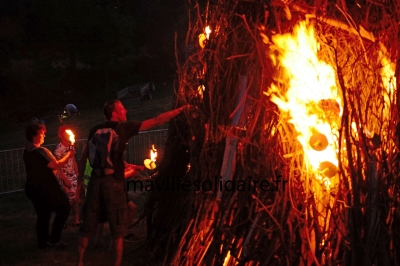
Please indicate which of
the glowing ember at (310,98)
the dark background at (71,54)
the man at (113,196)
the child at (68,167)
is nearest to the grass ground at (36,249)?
the child at (68,167)

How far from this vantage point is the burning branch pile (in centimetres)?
406

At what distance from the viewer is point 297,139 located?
448 centimetres

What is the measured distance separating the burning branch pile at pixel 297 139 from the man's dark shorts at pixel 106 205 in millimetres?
648

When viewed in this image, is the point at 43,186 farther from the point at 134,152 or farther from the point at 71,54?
the point at 71,54

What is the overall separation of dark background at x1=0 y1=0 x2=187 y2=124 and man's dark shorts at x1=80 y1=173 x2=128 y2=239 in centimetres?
1803

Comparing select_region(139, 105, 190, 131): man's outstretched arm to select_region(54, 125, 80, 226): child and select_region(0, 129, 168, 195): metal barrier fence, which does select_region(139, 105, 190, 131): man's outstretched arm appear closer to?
select_region(54, 125, 80, 226): child

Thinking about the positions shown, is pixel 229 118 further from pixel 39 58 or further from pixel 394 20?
pixel 39 58

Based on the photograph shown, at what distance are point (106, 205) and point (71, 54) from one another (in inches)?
843

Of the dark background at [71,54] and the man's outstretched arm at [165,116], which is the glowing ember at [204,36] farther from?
the dark background at [71,54]

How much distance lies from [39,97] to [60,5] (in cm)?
415

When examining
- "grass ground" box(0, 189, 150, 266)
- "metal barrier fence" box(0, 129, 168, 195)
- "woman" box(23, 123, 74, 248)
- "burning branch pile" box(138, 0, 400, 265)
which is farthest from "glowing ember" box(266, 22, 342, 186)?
"metal barrier fence" box(0, 129, 168, 195)

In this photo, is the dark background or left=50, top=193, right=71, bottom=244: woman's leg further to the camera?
the dark background

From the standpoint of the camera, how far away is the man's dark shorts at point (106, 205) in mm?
5543

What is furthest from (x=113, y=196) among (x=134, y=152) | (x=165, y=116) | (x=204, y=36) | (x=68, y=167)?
(x=134, y=152)
